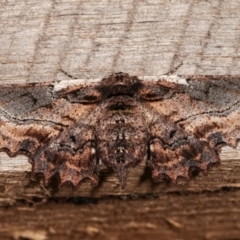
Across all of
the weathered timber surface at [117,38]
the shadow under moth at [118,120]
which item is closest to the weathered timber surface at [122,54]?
the weathered timber surface at [117,38]

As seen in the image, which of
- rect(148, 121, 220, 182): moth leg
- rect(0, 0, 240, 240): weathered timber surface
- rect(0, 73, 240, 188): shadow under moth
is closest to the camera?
rect(0, 0, 240, 240): weathered timber surface

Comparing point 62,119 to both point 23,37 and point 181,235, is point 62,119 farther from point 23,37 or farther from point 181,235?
point 181,235

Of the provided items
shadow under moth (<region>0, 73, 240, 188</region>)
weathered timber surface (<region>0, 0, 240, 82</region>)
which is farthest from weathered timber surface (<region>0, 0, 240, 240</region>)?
shadow under moth (<region>0, 73, 240, 188</region>)

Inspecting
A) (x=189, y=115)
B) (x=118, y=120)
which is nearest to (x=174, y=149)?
(x=189, y=115)

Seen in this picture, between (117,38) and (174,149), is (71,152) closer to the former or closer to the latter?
(174,149)

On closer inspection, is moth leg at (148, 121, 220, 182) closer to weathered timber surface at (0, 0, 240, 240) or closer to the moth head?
weathered timber surface at (0, 0, 240, 240)

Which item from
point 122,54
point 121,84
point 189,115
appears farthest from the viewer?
point 189,115

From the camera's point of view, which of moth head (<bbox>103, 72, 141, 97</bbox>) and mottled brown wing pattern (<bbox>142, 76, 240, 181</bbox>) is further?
mottled brown wing pattern (<bbox>142, 76, 240, 181</bbox>)
